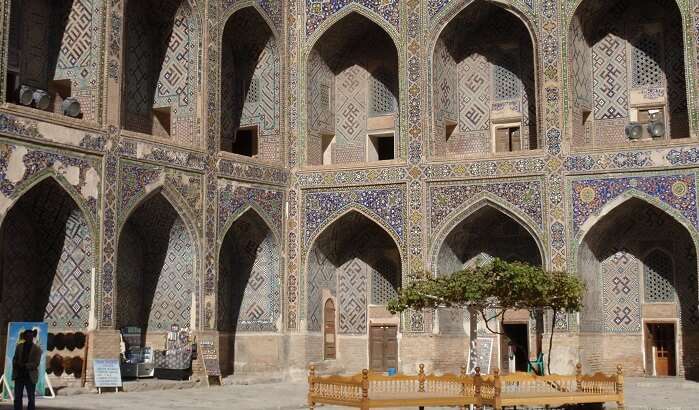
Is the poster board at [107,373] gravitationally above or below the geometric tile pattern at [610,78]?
below

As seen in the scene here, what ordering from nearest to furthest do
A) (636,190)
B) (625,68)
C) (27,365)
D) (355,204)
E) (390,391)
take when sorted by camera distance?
(390,391) < (27,365) < (636,190) < (625,68) < (355,204)

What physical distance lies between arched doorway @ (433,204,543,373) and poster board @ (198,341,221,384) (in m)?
4.58

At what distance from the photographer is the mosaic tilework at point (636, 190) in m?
19.2

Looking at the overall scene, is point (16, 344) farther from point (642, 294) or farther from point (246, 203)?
point (642, 294)

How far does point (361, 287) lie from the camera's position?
23094mm

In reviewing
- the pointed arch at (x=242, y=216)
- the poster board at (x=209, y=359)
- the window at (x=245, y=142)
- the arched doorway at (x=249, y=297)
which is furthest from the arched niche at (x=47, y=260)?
the window at (x=245, y=142)

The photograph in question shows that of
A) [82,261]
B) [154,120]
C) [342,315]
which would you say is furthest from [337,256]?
[82,261]

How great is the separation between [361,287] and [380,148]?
318 cm

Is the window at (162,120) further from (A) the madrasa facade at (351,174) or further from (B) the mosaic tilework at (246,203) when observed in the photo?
(B) the mosaic tilework at (246,203)

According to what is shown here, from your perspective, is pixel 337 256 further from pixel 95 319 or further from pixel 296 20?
pixel 95 319

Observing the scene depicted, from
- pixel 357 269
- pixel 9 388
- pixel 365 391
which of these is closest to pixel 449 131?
pixel 357 269

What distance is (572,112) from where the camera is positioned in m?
20.3

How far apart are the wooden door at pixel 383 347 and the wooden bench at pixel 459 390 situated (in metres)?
9.71

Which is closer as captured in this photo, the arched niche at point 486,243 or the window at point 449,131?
the arched niche at point 486,243
